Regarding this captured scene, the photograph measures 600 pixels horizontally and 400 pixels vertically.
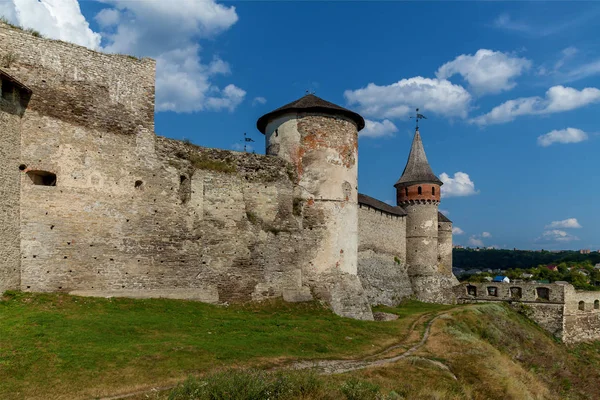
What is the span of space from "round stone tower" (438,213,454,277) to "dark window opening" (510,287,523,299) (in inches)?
216

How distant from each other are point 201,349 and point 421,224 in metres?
31.2

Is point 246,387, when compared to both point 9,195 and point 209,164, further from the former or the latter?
point 209,164

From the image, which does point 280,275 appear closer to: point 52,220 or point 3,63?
point 52,220

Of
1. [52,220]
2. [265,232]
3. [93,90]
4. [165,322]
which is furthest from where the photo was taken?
[265,232]

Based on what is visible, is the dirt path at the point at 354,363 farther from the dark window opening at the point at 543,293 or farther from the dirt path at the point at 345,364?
the dark window opening at the point at 543,293

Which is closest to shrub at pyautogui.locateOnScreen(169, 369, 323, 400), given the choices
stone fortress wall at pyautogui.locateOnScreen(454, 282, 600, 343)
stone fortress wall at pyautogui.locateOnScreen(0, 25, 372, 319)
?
stone fortress wall at pyautogui.locateOnScreen(0, 25, 372, 319)

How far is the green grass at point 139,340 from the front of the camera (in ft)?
30.9

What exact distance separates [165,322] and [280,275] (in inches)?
277

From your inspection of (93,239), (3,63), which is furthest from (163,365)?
(3,63)

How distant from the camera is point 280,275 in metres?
20.6

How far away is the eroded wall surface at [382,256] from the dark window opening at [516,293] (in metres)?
10.1

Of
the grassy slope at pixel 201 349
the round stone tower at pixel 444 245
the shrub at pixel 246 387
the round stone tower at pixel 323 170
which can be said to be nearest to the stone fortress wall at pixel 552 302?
the round stone tower at pixel 444 245

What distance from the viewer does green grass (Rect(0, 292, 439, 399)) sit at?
9422mm

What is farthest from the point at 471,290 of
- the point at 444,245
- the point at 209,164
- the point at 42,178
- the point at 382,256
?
the point at 42,178
